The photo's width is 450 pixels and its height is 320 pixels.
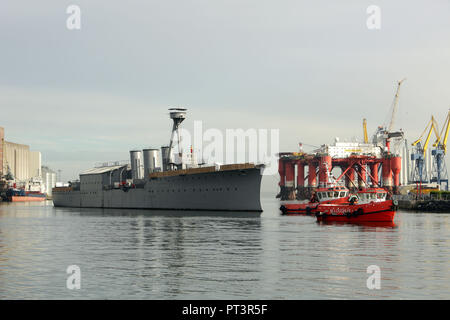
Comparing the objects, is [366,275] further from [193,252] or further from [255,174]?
[255,174]

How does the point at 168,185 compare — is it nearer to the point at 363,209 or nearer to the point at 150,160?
the point at 150,160

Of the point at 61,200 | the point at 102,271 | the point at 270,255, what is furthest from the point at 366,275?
the point at 61,200

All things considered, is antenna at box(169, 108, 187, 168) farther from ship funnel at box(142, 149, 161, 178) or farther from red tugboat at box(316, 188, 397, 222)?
red tugboat at box(316, 188, 397, 222)

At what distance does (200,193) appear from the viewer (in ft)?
302

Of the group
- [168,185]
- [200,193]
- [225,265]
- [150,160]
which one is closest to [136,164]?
[150,160]

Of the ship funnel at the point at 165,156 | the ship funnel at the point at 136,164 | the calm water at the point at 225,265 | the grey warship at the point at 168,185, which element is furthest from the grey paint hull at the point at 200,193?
the calm water at the point at 225,265

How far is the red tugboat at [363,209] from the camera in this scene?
63125 millimetres

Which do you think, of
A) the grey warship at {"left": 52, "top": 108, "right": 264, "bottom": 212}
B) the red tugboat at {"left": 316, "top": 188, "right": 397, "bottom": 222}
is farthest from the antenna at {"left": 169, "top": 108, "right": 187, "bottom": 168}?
the red tugboat at {"left": 316, "top": 188, "right": 397, "bottom": 222}

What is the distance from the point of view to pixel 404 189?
191000 mm

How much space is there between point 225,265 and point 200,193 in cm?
6303

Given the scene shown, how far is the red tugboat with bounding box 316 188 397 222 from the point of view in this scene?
63.1m

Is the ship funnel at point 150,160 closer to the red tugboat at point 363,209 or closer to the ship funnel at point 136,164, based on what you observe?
the ship funnel at point 136,164
